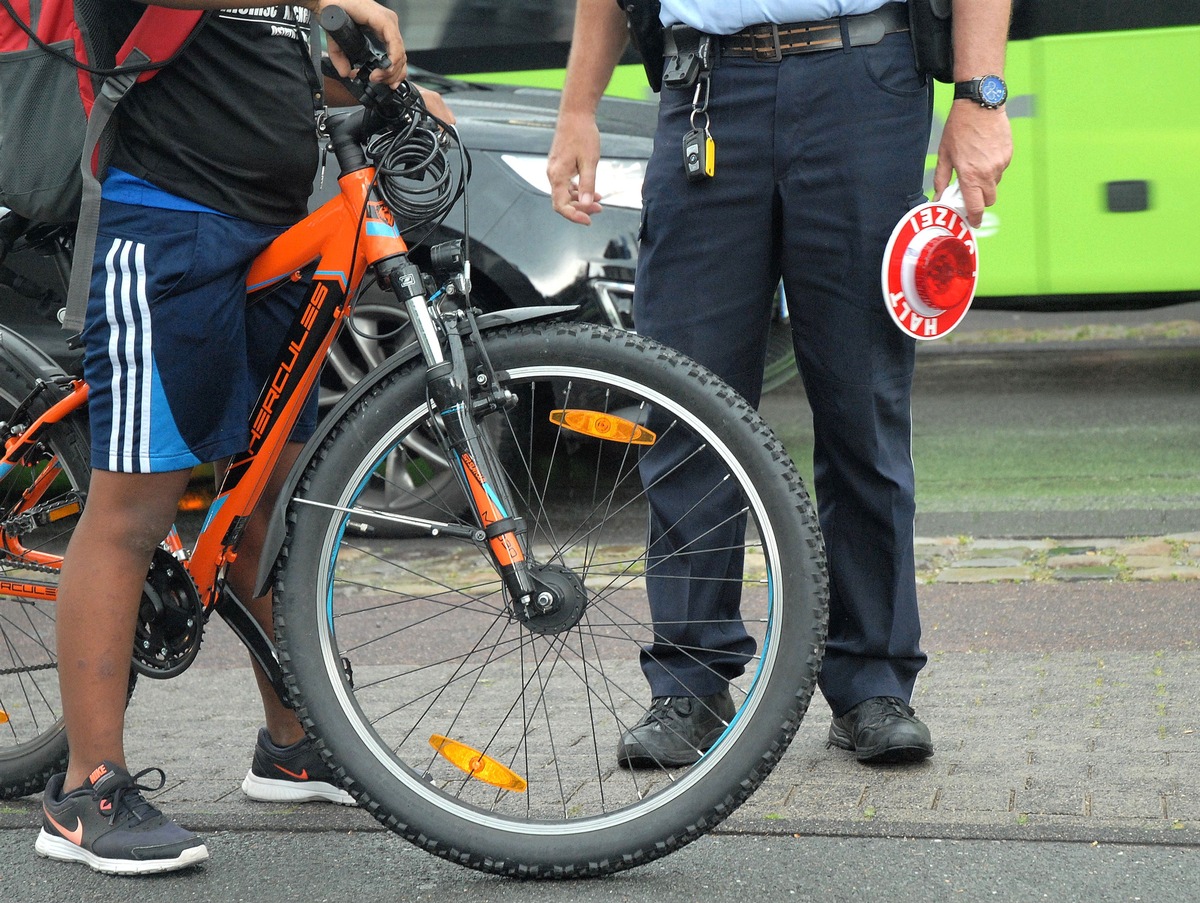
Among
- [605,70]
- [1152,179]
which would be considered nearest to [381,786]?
[605,70]

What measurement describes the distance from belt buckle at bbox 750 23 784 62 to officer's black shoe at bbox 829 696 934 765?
1.25 meters

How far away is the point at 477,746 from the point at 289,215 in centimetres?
121

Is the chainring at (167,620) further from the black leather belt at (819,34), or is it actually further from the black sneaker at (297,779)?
the black leather belt at (819,34)

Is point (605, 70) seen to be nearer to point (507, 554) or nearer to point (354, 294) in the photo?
point (354, 294)

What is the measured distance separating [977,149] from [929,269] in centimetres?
25

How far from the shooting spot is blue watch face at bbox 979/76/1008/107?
9.46ft

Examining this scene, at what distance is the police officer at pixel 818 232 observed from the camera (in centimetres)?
290

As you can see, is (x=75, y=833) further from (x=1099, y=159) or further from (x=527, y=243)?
(x=1099, y=159)

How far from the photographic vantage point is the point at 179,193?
8.35 feet

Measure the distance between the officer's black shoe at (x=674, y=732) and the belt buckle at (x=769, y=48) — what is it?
3.93ft

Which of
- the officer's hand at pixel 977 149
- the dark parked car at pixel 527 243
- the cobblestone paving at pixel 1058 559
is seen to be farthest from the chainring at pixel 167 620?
the cobblestone paving at pixel 1058 559

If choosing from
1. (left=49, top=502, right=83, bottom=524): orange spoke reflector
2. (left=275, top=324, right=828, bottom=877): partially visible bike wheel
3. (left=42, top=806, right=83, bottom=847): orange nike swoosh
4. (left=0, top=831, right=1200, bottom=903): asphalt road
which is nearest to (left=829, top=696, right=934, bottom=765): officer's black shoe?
(left=0, top=831, right=1200, bottom=903): asphalt road

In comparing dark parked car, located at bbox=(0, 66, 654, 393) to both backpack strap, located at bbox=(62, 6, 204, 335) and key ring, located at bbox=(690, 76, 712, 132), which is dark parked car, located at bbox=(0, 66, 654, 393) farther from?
backpack strap, located at bbox=(62, 6, 204, 335)

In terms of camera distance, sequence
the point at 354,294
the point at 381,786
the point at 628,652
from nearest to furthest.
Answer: the point at 381,786 → the point at 354,294 → the point at 628,652
